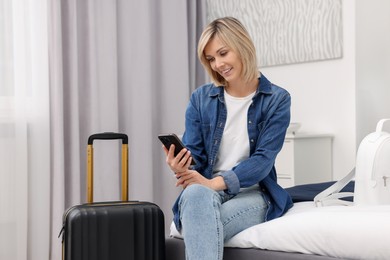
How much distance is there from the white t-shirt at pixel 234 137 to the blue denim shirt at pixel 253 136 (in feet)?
0.06

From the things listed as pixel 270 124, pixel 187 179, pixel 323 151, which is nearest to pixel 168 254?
pixel 187 179

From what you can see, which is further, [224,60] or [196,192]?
[224,60]

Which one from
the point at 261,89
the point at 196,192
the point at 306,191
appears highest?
the point at 261,89

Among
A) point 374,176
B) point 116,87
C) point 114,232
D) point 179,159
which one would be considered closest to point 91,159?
point 114,232

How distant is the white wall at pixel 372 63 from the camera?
13.1ft

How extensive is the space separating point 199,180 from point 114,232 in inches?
13.2

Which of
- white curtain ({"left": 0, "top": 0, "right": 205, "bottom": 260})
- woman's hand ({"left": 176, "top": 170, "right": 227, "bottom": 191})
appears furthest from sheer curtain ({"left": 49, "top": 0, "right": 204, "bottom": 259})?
woman's hand ({"left": 176, "top": 170, "right": 227, "bottom": 191})

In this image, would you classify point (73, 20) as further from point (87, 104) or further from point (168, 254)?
point (168, 254)

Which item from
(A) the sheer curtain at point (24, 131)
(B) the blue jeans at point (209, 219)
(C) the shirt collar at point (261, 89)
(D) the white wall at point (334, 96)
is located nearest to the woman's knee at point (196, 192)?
(B) the blue jeans at point (209, 219)

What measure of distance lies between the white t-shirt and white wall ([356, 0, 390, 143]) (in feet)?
6.37

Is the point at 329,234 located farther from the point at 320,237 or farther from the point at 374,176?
the point at 374,176

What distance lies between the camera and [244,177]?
2.10 metres

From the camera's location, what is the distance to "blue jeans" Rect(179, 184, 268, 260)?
74.6 inches

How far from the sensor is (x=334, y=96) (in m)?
4.06
